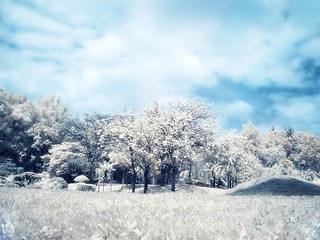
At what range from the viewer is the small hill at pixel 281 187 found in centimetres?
2031

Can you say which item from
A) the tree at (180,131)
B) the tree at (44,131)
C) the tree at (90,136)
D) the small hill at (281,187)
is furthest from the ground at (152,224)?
the tree at (44,131)

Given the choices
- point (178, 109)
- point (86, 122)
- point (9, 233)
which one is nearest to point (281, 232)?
point (9, 233)

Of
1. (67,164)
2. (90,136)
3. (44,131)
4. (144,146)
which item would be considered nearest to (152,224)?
(144,146)

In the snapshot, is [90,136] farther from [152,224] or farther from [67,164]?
[152,224]

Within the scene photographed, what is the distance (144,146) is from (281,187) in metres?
19.4

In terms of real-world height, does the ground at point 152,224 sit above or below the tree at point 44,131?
below

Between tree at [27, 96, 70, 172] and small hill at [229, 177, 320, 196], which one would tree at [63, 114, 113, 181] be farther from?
small hill at [229, 177, 320, 196]

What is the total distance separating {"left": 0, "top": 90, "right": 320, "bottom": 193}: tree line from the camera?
128 feet

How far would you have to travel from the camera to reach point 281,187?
2116cm

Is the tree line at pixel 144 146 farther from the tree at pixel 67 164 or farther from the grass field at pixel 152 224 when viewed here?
the grass field at pixel 152 224

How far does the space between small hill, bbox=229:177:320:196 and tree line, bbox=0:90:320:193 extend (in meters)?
14.5

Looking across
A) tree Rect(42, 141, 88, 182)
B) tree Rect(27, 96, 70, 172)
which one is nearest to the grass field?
tree Rect(42, 141, 88, 182)

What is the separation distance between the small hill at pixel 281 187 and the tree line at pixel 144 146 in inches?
569

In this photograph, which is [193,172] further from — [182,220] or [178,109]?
[182,220]
